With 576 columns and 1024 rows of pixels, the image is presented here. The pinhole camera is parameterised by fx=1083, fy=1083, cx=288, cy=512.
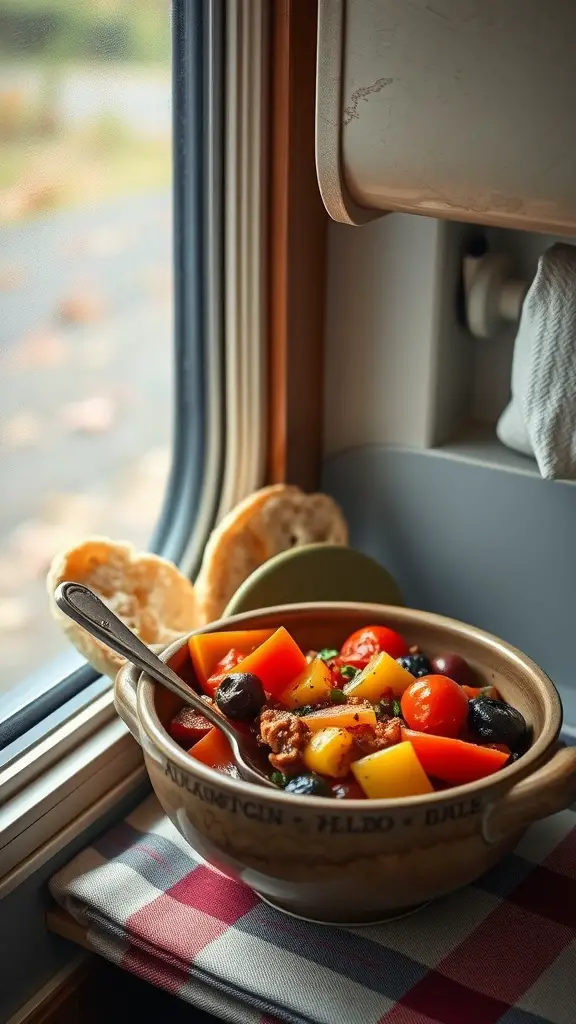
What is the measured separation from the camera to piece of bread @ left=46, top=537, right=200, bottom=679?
1050mm

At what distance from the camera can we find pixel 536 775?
816 mm

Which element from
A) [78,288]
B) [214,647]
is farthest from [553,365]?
[78,288]

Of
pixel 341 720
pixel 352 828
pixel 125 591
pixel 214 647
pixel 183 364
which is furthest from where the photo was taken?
pixel 183 364

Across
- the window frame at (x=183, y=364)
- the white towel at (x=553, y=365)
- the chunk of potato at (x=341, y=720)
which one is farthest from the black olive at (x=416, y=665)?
the window frame at (x=183, y=364)

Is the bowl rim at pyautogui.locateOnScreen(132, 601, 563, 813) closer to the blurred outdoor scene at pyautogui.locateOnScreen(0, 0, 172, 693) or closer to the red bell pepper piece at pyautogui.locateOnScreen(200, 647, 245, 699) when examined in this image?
the red bell pepper piece at pyautogui.locateOnScreen(200, 647, 245, 699)

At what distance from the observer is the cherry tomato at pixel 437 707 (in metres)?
0.89

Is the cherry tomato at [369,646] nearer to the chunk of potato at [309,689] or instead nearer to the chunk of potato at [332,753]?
the chunk of potato at [309,689]

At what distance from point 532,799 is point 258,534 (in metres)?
0.49

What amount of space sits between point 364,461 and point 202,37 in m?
0.50

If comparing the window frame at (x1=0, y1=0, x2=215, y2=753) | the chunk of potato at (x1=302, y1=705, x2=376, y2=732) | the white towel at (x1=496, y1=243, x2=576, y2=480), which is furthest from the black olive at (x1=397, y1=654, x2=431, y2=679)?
the window frame at (x1=0, y1=0, x2=215, y2=753)

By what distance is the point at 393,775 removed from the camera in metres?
0.82

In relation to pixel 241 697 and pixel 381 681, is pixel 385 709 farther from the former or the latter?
pixel 241 697

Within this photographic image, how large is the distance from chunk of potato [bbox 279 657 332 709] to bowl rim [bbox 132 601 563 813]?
10cm

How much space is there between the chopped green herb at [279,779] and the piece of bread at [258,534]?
0.34 metres
